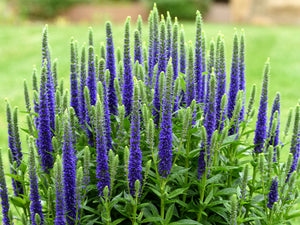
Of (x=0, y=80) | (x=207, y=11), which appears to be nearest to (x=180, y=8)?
(x=207, y=11)

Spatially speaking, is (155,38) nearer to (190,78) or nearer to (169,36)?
(169,36)

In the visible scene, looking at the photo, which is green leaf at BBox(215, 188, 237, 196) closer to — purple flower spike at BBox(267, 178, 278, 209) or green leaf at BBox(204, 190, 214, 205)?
green leaf at BBox(204, 190, 214, 205)

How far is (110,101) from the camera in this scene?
3475mm

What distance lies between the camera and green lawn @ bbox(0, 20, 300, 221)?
10719 millimetres

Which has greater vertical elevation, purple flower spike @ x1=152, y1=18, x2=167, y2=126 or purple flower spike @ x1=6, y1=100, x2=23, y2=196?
purple flower spike @ x1=152, y1=18, x2=167, y2=126

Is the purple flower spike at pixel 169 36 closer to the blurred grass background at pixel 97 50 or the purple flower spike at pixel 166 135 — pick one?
the purple flower spike at pixel 166 135

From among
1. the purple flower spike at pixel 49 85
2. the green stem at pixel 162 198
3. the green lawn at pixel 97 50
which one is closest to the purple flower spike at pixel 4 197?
the purple flower spike at pixel 49 85

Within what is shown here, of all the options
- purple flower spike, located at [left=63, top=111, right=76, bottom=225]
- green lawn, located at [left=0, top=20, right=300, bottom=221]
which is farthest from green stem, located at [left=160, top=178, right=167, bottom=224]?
green lawn, located at [left=0, top=20, right=300, bottom=221]

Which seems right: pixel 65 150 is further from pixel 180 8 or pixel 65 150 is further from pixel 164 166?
pixel 180 8

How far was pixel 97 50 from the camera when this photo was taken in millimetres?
13289

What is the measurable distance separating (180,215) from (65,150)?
1048 millimetres

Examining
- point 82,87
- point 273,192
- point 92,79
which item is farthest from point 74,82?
point 273,192

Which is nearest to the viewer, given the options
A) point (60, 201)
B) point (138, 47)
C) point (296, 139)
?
point (60, 201)

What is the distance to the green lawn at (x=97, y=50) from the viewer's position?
10719mm
